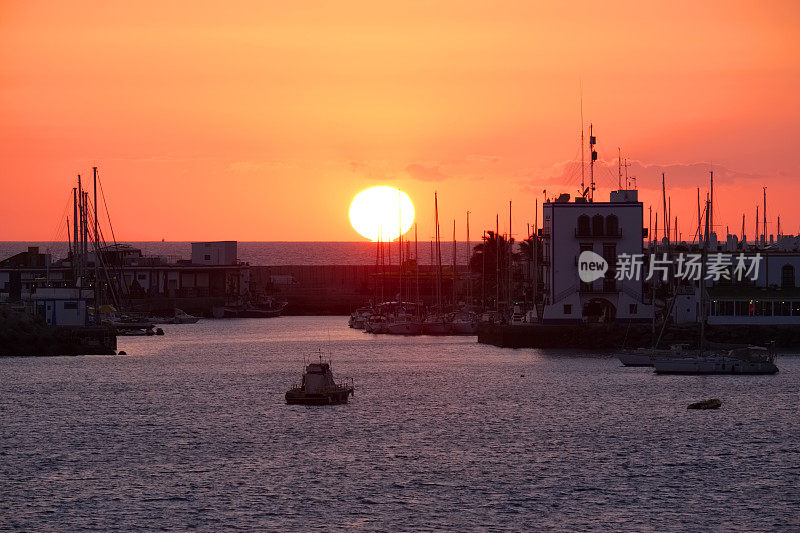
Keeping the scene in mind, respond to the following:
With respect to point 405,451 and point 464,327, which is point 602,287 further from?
point 405,451

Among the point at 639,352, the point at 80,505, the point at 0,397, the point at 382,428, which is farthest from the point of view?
the point at 639,352

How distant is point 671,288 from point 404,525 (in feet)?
293

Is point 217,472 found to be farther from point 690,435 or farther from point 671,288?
point 671,288

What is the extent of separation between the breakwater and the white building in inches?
69.4

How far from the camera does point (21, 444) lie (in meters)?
66.0

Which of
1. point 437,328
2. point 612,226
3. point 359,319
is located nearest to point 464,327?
point 437,328

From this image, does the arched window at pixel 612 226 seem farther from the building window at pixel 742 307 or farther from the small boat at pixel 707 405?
the small boat at pixel 707 405

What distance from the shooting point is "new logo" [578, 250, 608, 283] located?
124000 mm

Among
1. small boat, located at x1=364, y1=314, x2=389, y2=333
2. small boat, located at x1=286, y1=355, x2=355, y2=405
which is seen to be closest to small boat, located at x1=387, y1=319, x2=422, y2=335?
small boat, located at x1=364, y1=314, x2=389, y2=333

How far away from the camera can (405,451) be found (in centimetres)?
6319

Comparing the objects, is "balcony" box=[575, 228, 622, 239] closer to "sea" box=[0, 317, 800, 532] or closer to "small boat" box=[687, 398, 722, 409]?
"sea" box=[0, 317, 800, 532]

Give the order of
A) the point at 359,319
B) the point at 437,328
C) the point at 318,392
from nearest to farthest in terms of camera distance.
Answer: the point at 318,392 < the point at 437,328 < the point at 359,319

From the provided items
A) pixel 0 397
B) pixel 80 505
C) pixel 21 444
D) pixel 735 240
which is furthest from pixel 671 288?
pixel 80 505

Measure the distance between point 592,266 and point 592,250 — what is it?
157 cm
